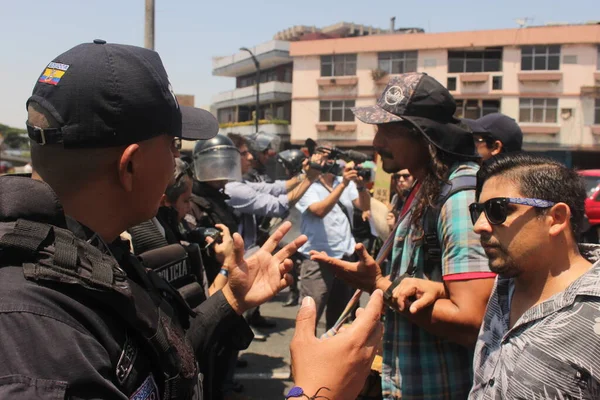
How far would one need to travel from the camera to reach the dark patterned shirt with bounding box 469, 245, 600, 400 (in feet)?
4.73

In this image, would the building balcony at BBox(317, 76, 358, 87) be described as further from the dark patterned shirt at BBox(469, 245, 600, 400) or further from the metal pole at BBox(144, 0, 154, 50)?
the dark patterned shirt at BBox(469, 245, 600, 400)

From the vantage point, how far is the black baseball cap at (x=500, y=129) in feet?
12.6

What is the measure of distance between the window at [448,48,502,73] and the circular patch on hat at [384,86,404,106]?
31.7 meters

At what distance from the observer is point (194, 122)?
162cm

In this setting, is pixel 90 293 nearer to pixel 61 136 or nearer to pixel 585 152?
pixel 61 136

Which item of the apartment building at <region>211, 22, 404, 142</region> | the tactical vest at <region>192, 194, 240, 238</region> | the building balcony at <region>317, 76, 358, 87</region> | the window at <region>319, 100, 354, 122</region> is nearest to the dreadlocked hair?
the tactical vest at <region>192, 194, 240, 238</region>

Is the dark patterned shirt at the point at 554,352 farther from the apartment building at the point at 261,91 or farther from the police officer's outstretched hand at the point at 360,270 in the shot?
the apartment building at the point at 261,91

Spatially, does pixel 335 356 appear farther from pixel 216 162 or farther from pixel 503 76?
pixel 503 76

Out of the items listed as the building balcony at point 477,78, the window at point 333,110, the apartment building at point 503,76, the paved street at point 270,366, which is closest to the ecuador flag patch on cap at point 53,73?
the paved street at point 270,366

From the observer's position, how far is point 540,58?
30.6 meters

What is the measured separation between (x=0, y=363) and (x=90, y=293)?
7.7 inches

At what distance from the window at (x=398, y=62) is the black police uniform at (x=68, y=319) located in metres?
33.5

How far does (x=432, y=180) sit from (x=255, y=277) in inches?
37.1

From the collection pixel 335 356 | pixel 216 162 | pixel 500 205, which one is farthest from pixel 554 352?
pixel 216 162
